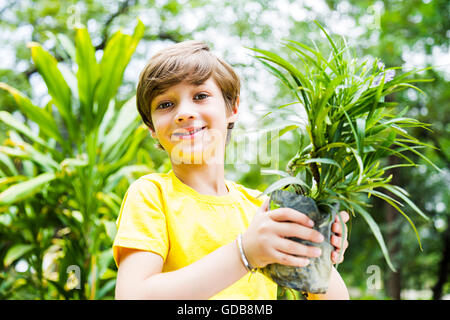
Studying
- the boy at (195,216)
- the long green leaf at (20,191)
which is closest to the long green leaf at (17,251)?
the long green leaf at (20,191)

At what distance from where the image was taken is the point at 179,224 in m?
0.86

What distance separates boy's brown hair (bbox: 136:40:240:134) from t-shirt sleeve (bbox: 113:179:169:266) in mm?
241

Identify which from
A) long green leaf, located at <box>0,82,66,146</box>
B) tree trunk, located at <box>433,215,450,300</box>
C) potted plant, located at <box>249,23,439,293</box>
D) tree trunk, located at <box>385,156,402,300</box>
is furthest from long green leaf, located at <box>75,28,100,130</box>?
tree trunk, located at <box>433,215,450,300</box>

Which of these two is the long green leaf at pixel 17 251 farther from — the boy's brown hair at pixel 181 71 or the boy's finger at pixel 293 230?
the boy's finger at pixel 293 230

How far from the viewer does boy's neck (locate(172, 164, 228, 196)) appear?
3.22ft

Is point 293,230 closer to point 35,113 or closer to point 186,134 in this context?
point 186,134

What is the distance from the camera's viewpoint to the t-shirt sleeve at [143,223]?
0.78 m

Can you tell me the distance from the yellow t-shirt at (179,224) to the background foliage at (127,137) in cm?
123

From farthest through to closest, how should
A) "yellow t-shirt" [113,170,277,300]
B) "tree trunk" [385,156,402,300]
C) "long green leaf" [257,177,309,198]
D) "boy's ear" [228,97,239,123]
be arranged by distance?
"tree trunk" [385,156,402,300], "boy's ear" [228,97,239,123], "yellow t-shirt" [113,170,277,300], "long green leaf" [257,177,309,198]

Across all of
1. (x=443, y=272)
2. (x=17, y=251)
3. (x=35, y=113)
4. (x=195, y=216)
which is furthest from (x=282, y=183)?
(x=443, y=272)

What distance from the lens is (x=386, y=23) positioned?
16.7ft

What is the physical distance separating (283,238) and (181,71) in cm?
47

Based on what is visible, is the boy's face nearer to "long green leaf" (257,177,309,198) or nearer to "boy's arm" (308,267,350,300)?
"long green leaf" (257,177,309,198)
